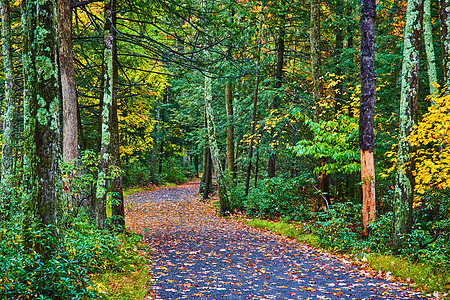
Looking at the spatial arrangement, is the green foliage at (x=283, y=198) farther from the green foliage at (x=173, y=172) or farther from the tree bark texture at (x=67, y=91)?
the green foliage at (x=173, y=172)

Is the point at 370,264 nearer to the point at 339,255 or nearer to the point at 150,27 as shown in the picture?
the point at 339,255

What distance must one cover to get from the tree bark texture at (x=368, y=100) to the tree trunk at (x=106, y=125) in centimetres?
635

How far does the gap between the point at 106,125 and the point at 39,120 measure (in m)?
3.43

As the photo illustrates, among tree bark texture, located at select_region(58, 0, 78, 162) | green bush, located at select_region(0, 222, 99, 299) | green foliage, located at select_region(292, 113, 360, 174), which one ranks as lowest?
green bush, located at select_region(0, 222, 99, 299)

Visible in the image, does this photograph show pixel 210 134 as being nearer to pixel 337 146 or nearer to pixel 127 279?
pixel 337 146

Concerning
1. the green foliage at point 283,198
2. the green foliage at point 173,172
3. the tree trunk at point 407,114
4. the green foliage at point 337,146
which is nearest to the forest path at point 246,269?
the tree trunk at point 407,114

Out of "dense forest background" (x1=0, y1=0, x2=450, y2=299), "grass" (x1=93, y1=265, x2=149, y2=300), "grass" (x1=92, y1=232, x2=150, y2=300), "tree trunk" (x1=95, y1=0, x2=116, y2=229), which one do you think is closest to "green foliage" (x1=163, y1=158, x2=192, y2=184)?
"dense forest background" (x1=0, y1=0, x2=450, y2=299)

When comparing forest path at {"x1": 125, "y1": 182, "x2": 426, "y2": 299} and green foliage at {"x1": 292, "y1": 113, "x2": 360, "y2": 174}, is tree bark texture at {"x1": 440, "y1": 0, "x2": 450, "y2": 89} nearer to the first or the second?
green foliage at {"x1": 292, "y1": 113, "x2": 360, "y2": 174}

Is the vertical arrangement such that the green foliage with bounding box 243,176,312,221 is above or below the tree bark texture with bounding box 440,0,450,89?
below

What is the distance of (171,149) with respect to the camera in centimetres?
3372

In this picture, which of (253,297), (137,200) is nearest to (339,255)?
(253,297)

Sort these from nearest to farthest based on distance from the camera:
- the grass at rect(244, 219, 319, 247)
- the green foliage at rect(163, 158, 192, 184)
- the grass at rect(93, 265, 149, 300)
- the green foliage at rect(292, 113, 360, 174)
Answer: the grass at rect(93, 265, 149, 300) → the green foliage at rect(292, 113, 360, 174) → the grass at rect(244, 219, 319, 247) → the green foliage at rect(163, 158, 192, 184)

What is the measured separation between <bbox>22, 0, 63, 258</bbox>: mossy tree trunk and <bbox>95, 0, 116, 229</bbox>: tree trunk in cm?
289

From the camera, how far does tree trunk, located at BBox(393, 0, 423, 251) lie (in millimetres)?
6988
